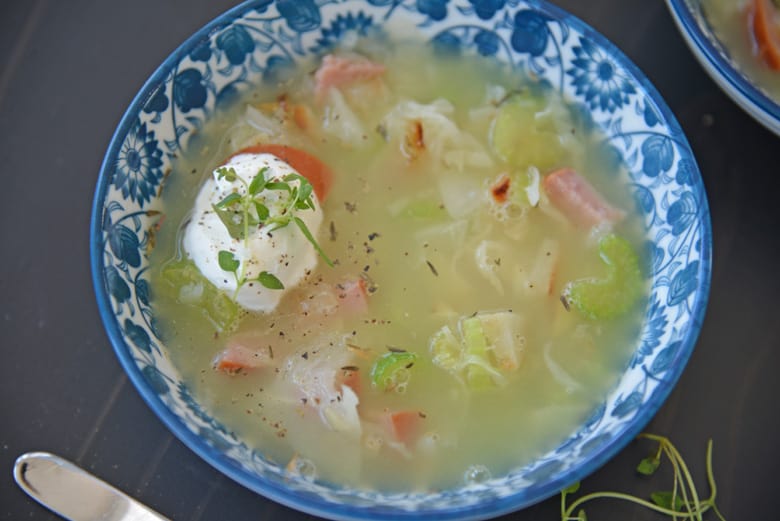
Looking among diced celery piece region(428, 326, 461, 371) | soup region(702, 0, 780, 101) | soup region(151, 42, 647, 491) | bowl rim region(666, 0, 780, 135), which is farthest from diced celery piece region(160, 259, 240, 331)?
soup region(702, 0, 780, 101)

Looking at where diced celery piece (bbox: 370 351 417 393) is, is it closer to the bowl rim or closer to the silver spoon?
the silver spoon

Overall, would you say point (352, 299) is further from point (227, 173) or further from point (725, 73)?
point (725, 73)

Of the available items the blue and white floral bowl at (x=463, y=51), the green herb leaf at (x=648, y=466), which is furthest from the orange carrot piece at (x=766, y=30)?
the green herb leaf at (x=648, y=466)

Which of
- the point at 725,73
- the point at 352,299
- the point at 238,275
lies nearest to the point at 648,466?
the point at 352,299

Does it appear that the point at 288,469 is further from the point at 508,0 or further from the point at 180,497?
the point at 508,0

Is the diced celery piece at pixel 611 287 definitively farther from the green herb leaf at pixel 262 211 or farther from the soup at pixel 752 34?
the green herb leaf at pixel 262 211
